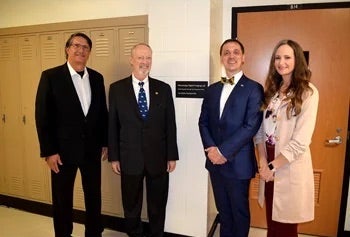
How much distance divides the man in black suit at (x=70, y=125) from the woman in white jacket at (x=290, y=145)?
1.30m

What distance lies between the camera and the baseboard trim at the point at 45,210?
2.73m

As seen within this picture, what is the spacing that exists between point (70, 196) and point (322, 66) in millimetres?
2388

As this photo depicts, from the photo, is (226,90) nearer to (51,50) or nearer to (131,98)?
(131,98)

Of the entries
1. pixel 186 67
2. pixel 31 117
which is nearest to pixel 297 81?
pixel 186 67

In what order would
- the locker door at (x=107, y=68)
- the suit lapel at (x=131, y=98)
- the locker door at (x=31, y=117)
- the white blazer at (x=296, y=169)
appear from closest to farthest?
the white blazer at (x=296, y=169)
the suit lapel at (x=131, y=98)
the locker door at (x=107, y=68)
the locker door at (x=31, y=117)

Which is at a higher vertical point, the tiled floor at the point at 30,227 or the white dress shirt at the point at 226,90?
the white dress shirt at the point at 226,90

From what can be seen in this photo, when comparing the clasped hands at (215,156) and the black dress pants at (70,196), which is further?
the black dress pants at (70,196)

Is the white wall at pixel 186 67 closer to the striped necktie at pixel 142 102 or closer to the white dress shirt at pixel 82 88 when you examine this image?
the striped necktie at pixel 142 102

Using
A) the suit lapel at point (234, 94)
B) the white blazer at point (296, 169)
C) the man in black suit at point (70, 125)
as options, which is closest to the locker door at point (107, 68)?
the man in black suit at point (70, 125)

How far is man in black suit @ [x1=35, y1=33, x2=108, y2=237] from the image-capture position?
6.93 feet

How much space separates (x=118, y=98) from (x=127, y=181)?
2.08ft

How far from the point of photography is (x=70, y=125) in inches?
84.6

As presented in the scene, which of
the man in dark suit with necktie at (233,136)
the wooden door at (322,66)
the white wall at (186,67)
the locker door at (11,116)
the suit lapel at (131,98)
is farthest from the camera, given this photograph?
the locker door at (11,116)

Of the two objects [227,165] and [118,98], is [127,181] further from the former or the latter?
[227,165]
